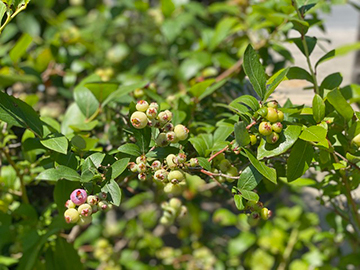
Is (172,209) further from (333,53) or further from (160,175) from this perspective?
(333,53)

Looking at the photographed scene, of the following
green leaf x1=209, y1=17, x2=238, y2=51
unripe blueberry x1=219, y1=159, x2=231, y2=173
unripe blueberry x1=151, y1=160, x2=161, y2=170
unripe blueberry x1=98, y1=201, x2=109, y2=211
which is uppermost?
unripe blueberry x1=151, y1=160, x2=161, y2=170

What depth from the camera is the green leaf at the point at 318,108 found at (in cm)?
71

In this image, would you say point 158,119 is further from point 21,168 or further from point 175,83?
point 175,83

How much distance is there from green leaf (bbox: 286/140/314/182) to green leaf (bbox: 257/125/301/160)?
38mm

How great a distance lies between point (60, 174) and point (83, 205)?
7 cm

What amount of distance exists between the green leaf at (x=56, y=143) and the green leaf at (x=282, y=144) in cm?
31

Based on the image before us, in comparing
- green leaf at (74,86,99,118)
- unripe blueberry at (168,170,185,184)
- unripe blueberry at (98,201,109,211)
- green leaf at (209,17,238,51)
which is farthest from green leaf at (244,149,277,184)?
green leaf at (209,17,238,51)

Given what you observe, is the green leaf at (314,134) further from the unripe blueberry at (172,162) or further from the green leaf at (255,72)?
the unripe blueberry at (172,162)

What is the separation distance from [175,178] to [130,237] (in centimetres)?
111

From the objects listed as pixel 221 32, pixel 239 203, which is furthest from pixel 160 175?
pixel 221 32

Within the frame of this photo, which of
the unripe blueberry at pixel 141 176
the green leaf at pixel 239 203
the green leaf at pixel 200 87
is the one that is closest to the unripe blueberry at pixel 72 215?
the unripe blueberry at pixel 141 176

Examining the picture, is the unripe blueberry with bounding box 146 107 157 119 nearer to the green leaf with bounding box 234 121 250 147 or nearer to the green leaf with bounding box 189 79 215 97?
the green leaf with bounding box 234 121 250 147

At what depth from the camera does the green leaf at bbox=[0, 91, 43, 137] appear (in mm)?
699

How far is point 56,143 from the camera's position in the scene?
0.71 meters
